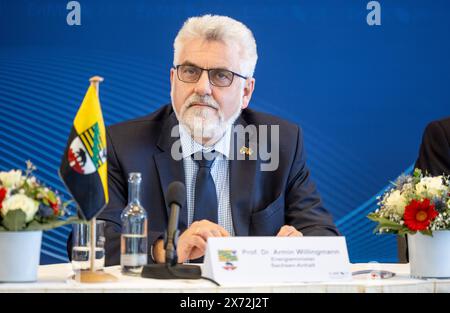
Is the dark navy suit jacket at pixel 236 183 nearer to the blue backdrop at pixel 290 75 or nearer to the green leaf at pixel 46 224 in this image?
the green leaf at pixel 46 224

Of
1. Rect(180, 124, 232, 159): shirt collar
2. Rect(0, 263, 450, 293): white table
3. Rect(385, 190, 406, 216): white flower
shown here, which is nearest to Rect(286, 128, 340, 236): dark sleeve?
Rect(180, 124, 232, 159): shirt collar

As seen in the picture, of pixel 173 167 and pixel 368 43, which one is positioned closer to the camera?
pixel 173 167

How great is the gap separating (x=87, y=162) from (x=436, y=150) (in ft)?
7.38

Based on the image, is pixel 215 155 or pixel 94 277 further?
pixel 215 155

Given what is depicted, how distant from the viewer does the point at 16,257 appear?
8.51 feet

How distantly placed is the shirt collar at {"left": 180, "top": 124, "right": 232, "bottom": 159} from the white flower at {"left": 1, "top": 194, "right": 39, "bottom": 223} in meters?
1.35

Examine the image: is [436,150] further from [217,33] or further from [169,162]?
[169,162]

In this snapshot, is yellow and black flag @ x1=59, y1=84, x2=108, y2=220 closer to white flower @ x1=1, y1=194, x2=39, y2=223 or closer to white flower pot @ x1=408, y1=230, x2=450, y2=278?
white flower @ x1=1, y1=194, x2=39, y2=223

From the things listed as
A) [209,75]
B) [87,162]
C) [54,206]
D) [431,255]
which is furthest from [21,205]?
[209,75]

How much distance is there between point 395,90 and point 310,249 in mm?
2911

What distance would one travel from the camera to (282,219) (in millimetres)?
3881
